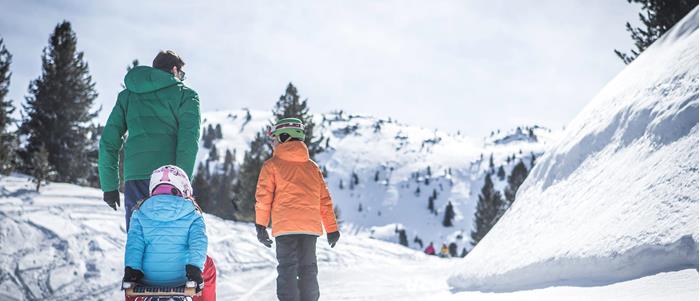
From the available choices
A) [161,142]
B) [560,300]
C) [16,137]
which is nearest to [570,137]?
[560,300]

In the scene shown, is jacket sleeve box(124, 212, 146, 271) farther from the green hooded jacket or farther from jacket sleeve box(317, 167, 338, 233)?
jacket sleeve box(317, 167, 338, 233)

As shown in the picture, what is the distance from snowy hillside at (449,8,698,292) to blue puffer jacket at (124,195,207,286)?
11.9ft

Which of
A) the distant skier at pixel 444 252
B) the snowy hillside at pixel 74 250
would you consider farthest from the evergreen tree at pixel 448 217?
the snowy hillside at pixel 74 250

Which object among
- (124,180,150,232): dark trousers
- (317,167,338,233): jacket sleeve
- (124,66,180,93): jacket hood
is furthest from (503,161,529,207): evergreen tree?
(124,180,150,232): dark trousers

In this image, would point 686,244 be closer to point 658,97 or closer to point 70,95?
point 658,97

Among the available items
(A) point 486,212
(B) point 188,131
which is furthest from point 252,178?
(A) point 486,212

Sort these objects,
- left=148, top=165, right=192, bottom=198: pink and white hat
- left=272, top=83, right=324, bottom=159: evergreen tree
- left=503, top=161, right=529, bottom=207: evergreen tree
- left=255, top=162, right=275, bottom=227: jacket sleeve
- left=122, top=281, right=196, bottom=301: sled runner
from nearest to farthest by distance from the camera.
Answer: left=122, top=281, right=196, bottom=301: sled runner, left=148, top=165, right=192, bottom=198: pink and white hat, left=255, top=162, right=275, bottom=227: jacket sleeve, left=272, top=83, right=324, bottom=159: evergreen tree, left=503, top=161, right=529, bottom=207: evergreen tree

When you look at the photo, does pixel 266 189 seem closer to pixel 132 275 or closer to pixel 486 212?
pixel 132 275

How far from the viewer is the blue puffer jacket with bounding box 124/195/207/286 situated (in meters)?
3.34

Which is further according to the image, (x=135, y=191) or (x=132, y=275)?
(x=135, y=191)

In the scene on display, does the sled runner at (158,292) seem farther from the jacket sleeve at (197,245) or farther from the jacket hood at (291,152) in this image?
the jacket hood at (291,152)

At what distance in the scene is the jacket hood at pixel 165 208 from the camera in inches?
133

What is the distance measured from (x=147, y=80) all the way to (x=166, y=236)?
1552 millimetres

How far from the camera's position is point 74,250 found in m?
8.45
